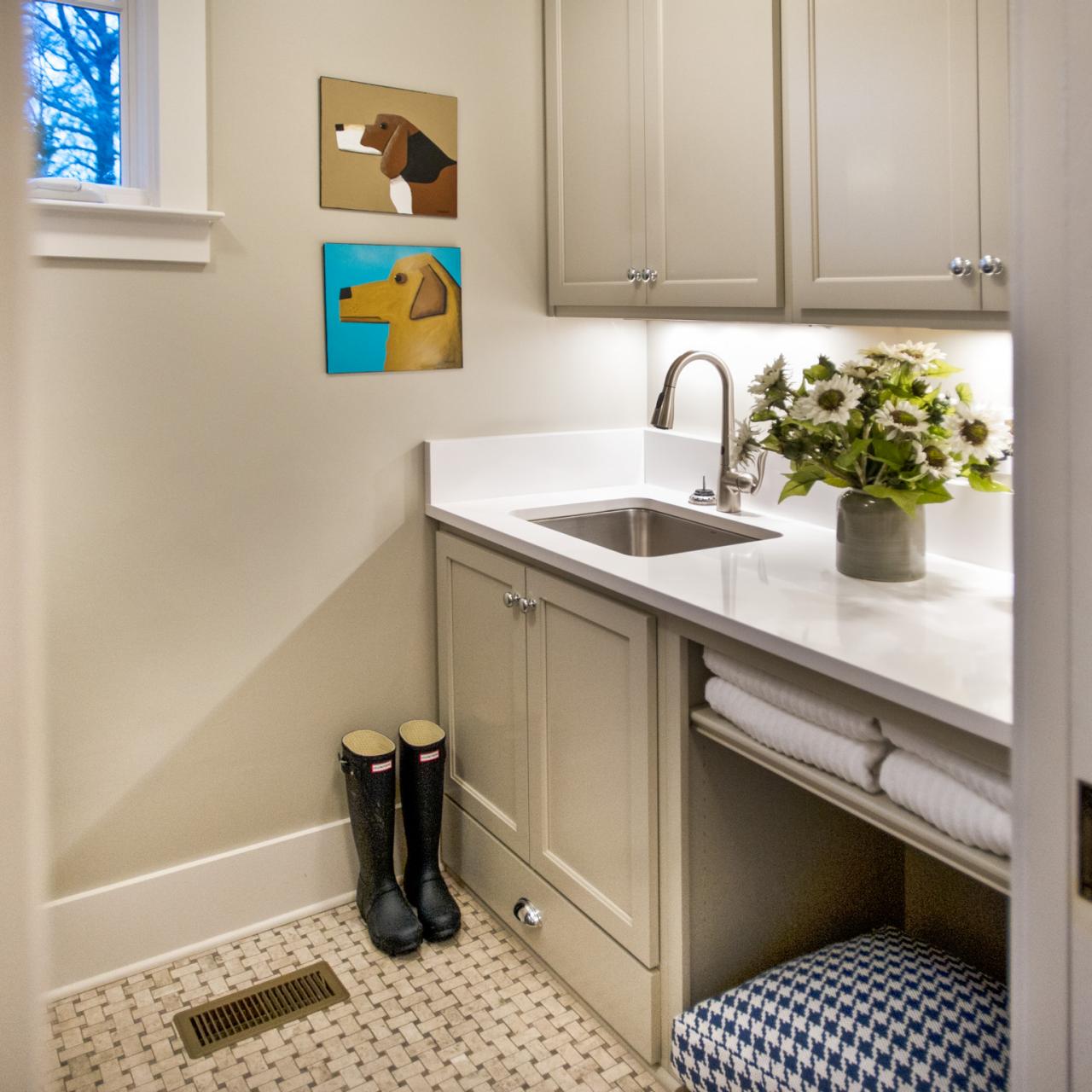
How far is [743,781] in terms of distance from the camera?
190cm

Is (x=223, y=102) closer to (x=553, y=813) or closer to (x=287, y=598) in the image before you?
(x=287, y=598)

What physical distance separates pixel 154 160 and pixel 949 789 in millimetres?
1898

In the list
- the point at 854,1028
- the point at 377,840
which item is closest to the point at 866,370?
the point at 854,1028

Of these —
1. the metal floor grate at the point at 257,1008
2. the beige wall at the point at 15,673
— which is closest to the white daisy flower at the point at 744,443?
the metal floor grate at the point at 257,1008

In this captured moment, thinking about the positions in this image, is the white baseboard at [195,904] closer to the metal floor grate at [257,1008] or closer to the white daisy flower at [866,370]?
the metal floor grate at [257,1008]

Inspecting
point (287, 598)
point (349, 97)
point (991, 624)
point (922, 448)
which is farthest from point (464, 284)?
point (991, 624)

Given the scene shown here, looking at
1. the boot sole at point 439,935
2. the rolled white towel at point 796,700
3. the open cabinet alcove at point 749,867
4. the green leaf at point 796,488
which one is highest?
the green leaf at point 796,488

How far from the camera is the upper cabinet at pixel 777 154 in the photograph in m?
1.64

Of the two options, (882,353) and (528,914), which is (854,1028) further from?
(882,353)

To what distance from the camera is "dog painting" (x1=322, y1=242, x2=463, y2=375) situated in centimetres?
242

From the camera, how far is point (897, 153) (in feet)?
5.70

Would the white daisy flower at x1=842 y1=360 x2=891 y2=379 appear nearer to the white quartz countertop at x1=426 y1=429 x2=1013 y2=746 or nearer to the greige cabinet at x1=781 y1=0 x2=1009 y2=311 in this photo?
the greige cabinet at x1=781 y1=0 x2=1009 y2=311

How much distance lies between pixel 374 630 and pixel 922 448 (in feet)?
4.46

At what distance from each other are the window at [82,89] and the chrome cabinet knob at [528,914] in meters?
1.75
